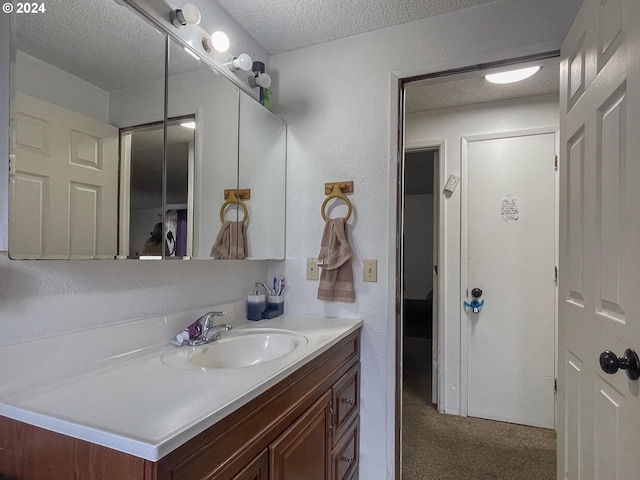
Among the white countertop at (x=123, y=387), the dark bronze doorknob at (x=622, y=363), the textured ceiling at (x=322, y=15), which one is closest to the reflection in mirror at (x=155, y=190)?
the white countertop at (x=123, y=387)

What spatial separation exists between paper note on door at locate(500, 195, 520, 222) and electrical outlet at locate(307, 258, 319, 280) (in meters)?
1.48

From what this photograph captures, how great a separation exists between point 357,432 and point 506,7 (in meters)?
2.06

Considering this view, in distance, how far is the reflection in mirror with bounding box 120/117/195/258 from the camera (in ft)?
3.56

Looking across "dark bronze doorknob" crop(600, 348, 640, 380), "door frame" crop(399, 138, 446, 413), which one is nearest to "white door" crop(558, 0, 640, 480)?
"dark bronze doorknob" crop(600, 348, 640, 380)

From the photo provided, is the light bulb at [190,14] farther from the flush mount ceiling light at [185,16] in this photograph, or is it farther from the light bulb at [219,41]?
the light bulb at [219,41]

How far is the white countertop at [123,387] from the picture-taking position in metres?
0.66

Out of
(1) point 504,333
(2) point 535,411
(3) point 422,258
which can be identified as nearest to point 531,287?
(1) point 504,333

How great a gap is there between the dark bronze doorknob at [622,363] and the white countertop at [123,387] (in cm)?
81

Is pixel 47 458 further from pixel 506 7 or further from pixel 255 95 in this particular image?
pixel 506 7

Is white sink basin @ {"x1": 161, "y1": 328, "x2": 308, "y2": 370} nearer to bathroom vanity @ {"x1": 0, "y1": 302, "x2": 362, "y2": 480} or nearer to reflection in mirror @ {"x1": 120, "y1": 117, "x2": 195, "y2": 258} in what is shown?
bathroom vanity @ {"x1": 0, "y1": 302, "x2": 362, "y2": 480}

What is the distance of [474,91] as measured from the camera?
233cm

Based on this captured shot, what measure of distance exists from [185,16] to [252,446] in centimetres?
141

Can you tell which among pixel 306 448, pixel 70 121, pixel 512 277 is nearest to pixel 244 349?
pixel 306 448

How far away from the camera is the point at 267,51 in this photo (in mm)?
1902
